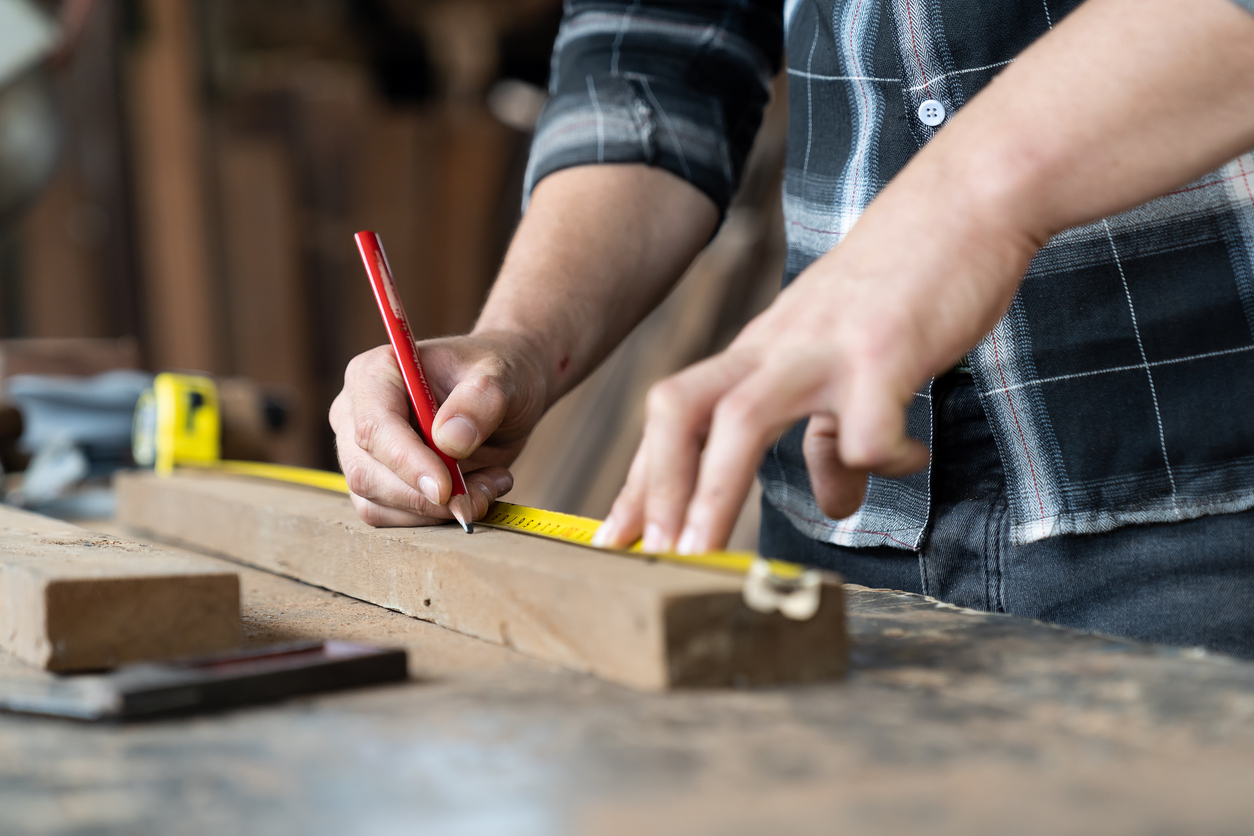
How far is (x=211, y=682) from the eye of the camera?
702mm

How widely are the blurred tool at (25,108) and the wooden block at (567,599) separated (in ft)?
5.19

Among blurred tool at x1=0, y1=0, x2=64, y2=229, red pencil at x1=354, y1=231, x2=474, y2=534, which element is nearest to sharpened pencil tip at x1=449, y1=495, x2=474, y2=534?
red pencil at x1=354, y1=231, x2=474, y2=534

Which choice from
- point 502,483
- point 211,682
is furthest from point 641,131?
point 211,682

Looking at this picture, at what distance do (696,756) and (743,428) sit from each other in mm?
228

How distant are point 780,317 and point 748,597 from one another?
20 cm

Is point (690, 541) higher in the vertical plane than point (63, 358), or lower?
lower

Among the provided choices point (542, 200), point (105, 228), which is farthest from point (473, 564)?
point (105, 228)

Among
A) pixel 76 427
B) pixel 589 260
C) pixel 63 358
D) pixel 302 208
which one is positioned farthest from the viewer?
pixel 302 208

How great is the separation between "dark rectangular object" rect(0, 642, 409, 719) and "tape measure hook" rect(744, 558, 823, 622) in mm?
245

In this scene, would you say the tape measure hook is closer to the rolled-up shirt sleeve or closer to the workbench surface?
the workbench surface

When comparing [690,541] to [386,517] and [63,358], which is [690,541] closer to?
[386,517]

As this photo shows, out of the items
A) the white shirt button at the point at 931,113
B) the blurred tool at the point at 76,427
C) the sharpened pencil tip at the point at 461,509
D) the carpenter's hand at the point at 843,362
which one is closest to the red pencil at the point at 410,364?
the sharpened pencil tip at the point at 461,509

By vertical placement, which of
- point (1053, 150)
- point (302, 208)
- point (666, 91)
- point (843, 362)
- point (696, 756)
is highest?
point (302, 208)

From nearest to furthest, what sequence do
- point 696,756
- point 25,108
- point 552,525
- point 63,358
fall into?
point 696,756, point 552,525, point 25,108, point 63,358
